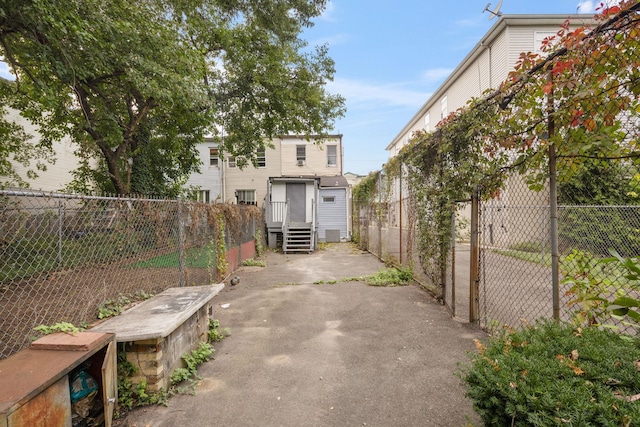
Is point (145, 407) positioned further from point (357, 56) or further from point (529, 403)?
point (357, 56)

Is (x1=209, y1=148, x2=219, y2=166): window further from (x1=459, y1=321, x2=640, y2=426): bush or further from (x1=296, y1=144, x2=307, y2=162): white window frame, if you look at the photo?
(x1=459, y1=321, x2=640, y2=426): bush

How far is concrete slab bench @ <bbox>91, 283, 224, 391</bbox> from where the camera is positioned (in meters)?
2.63

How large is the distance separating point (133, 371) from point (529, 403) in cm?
287

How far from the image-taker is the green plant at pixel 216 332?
3.97 metres

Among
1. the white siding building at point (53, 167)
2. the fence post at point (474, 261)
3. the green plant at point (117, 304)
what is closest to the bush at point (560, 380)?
the fence post at point (474, 261)

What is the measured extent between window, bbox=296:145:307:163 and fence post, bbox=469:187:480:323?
16232mm

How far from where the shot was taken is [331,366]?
3283mm

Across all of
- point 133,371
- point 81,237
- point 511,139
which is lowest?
point 133,371

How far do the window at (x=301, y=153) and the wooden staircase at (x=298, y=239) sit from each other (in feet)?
21.2

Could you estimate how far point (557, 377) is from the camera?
1519mm

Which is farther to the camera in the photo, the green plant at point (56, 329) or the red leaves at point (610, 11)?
the green plant at point (56, 329)

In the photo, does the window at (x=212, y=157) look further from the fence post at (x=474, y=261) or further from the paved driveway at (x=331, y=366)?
the fence post at (x=474, y=261)

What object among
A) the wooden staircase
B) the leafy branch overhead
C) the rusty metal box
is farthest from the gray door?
the rusty metal box

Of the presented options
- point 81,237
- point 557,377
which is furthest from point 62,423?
point 557,377
